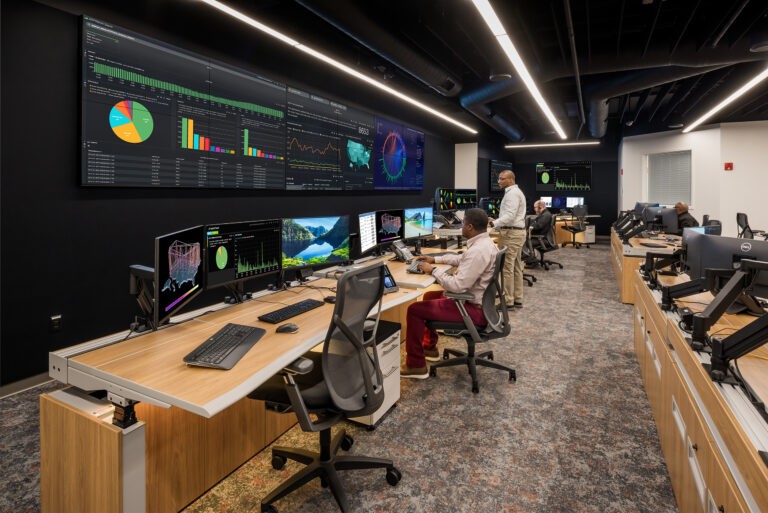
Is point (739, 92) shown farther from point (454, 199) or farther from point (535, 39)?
point (454, 199)

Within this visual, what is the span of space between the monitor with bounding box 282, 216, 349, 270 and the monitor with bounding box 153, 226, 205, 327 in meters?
0.65

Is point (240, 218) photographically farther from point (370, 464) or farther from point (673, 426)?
point (673, 426)

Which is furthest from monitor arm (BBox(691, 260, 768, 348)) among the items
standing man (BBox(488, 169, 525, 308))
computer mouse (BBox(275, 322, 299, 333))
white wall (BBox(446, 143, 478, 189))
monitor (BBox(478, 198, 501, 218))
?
white wall (BBox(446, 143, 478, 189))

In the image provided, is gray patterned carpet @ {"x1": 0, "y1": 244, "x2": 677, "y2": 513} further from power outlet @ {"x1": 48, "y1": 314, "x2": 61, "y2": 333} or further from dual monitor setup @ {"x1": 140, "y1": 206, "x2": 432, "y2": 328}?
dual monitor setup @ {"x1": 140, "y1": 206, "x2": 432, "y2": 328}

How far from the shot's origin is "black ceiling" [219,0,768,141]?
418 centimetres

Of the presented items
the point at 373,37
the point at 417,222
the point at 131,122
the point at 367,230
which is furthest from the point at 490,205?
the point at 131,122

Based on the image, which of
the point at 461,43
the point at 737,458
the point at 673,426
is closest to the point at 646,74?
the point at 461,43

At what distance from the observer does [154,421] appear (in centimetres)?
170

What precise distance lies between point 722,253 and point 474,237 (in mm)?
1450

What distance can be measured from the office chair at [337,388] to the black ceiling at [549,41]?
2684 millimetres

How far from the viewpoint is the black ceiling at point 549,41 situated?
4180mm

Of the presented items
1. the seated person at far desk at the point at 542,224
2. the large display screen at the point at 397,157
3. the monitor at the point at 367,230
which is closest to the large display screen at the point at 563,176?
the seated person at far desk at the point at 542,224

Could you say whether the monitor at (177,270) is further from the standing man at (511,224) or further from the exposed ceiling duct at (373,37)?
the standing man at (511,224)

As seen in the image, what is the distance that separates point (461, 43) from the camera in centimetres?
587
